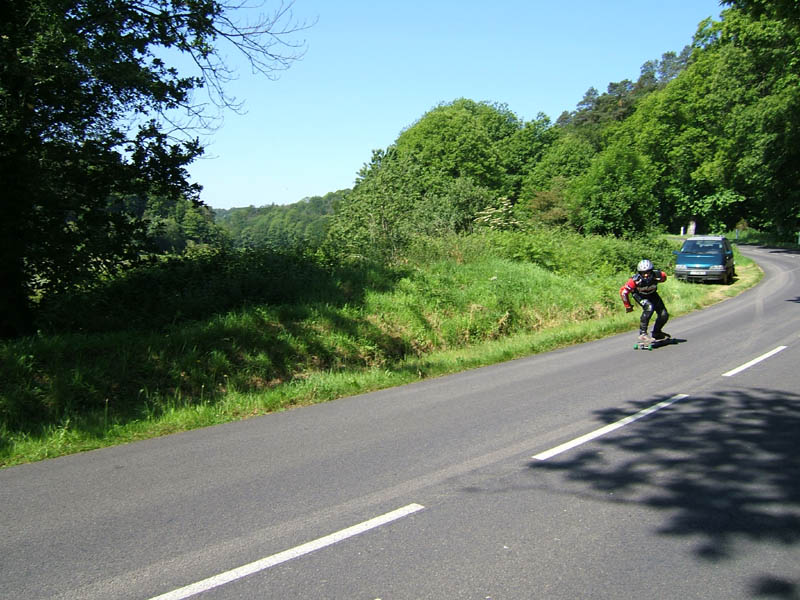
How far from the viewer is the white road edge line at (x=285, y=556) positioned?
3.30 metres

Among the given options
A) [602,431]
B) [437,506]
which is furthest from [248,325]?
[437,506]

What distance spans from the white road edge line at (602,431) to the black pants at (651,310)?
171 inches

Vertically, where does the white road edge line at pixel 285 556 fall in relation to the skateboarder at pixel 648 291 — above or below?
below

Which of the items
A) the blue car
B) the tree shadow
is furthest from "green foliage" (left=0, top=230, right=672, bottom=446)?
the blue car

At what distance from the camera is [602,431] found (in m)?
6.10

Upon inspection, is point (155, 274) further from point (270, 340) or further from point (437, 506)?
point (437, 506)

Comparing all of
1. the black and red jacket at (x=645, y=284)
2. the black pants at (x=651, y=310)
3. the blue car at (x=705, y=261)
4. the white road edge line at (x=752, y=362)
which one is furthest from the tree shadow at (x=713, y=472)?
the blue car at (x=705, y=261)

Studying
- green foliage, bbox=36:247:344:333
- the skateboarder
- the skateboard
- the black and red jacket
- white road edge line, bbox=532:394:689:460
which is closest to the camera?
white road edge line, bbox=532:394:689:460

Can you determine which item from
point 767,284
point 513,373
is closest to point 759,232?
point 767,284

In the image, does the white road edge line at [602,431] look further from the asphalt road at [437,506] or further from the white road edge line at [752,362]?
the white road edge line at [752,362]

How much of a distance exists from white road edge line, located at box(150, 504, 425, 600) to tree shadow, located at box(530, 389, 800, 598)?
155 cm

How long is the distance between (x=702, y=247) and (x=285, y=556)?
90.6ft

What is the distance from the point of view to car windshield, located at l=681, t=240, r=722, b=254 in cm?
2627

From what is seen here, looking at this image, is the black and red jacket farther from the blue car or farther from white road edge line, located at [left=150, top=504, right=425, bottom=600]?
the blue car
